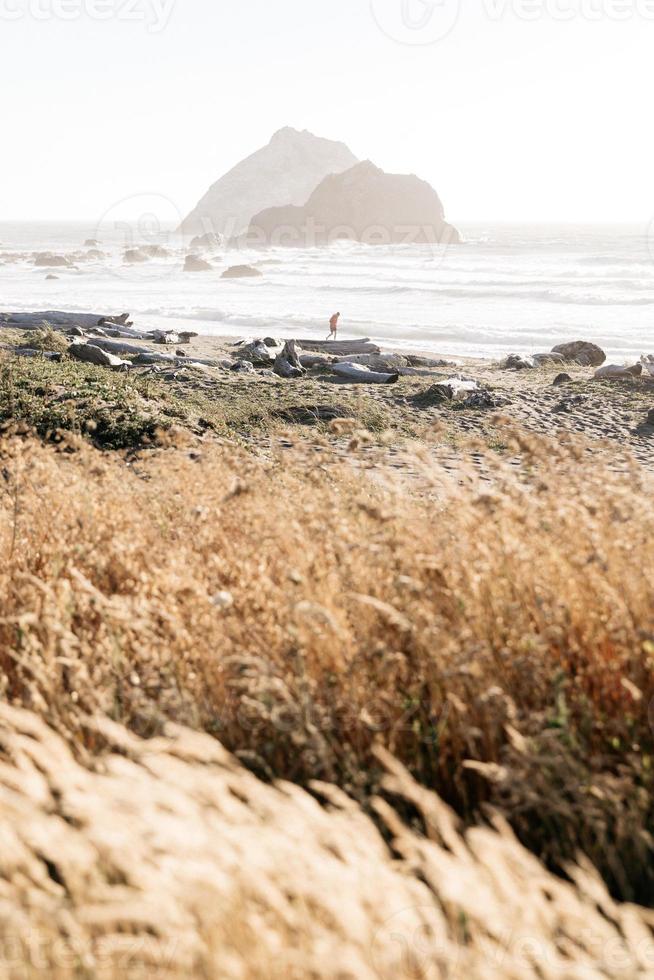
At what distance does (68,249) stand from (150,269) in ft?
183

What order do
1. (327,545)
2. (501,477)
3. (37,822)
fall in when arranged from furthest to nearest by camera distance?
(501,477) → (327,545) → (37,822)

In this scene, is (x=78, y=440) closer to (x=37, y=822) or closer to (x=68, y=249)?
(x=37, y=822)

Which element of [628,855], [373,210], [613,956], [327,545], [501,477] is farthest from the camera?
[373,210]

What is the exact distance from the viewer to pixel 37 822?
6.10 feet

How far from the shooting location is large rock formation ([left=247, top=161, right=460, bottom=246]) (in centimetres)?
14388

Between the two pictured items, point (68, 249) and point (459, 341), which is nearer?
point (459, 341)

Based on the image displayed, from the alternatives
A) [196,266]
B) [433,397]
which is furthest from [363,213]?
[433,397]

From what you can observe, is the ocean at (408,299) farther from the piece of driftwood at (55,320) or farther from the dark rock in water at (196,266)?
the piece of driftwood at (55,320)

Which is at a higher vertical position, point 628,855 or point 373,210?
point 373,210

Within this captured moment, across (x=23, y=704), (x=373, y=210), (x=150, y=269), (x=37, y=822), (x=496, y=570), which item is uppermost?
(x=373, y=210)

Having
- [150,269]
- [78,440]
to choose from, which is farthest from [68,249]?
[78,440]

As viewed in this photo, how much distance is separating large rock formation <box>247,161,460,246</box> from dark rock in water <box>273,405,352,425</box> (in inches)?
5023

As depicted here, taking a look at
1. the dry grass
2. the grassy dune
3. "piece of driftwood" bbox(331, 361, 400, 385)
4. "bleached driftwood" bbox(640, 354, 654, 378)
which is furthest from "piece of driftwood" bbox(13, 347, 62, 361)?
the dry grass

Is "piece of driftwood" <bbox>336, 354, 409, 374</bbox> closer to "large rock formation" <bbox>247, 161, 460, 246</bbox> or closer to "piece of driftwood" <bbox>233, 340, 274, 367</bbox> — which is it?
"piece of driftwood" <bbox>233, 340, 274, 367</bbox>
